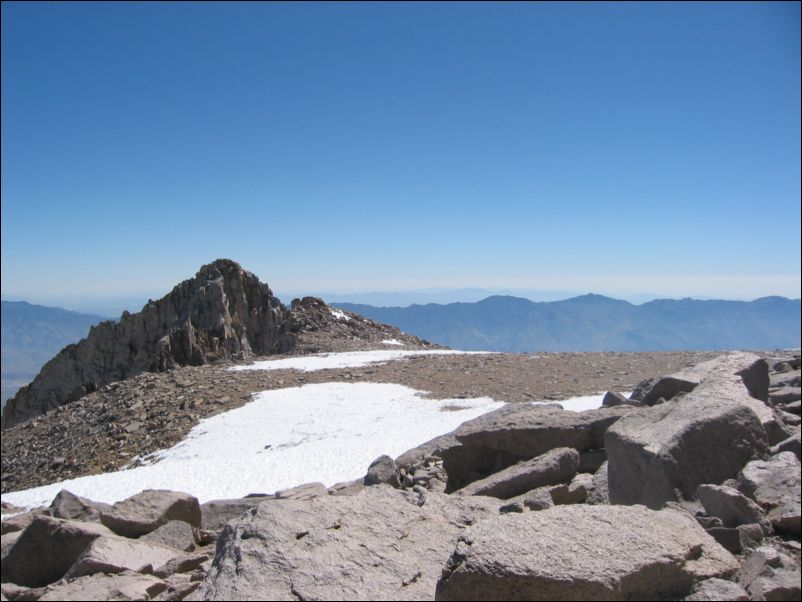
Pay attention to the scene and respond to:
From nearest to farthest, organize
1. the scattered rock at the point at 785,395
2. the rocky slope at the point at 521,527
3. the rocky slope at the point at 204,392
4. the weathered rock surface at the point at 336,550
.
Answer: the rocky slope at the point at 521,527
the weathered rock surface at the point at 336,550
the scattered rock at the point at 785,395
the rocky slope at the point at 204,392

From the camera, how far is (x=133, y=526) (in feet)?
32.3

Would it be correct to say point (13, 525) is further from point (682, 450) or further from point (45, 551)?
point (682, 450)

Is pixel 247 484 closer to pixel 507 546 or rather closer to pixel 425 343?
pixel 507 546

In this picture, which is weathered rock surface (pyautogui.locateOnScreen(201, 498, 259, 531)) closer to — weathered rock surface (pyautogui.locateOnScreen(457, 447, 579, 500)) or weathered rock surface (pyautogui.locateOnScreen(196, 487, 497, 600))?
weathered rock surface (pyautogui.locateOnScreen(457, 447, 579, 500))

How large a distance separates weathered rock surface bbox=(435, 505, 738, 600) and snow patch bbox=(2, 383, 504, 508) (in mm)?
10973

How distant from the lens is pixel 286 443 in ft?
64.1

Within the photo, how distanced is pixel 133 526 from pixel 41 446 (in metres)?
19.6

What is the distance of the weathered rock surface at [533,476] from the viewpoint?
957cm

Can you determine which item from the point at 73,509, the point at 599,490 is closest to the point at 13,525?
the point at 73,509

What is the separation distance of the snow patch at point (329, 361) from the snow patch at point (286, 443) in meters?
6.23

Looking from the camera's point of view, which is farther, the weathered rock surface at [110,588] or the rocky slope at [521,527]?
the weathered rock surface at [110,588]

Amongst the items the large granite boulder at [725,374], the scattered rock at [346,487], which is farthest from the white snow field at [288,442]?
the large granite boulder at [725,374]

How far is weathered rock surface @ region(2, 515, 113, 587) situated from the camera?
352 inches

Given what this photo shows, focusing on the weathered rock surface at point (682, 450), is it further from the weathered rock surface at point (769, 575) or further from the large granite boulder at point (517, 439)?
the large granite boulder at point (517, 439)
